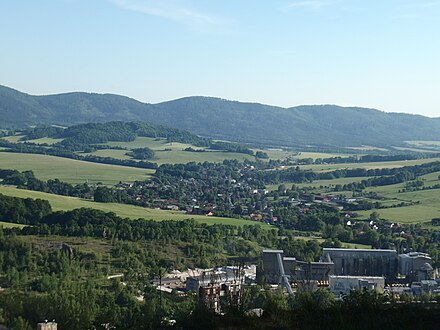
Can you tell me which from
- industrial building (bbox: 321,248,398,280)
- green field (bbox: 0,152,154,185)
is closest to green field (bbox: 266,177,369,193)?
green field (bbox: 0,152,154,185)

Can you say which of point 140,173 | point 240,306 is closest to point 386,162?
point 140,173

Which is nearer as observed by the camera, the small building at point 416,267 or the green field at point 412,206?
the small building at point 416,267

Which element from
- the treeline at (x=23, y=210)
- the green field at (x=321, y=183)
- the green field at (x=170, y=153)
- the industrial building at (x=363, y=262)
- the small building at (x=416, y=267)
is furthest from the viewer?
the green field at (x=170, y=153)

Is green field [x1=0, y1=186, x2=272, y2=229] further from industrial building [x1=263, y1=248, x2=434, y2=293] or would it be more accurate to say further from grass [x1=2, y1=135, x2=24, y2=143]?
grass [x1=2, y1=135, x2=24, y2=143]

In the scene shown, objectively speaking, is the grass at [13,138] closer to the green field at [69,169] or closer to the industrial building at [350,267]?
the green field at [69,169]

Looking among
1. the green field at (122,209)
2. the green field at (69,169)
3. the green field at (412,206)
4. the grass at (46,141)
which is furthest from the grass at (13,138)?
the green field at (122,209)

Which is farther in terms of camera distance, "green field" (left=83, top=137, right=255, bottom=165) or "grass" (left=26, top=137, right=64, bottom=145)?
"grass" (left=26, top=137, right=64, bottom=145)

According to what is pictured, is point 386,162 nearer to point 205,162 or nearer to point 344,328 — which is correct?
point 205,162

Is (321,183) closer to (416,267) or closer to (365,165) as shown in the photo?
(365,165)

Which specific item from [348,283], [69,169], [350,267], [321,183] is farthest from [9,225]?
[321,183]
